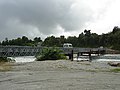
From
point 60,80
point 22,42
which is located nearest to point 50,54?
point 60,80

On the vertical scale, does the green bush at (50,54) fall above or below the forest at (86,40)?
below

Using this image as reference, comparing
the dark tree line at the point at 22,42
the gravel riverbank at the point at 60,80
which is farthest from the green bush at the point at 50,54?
the dark tree line at the point at 22,42

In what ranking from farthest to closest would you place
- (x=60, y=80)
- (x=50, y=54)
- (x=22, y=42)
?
(x=22, y=42) < (x=50, y=54) < (x=60, y=80)

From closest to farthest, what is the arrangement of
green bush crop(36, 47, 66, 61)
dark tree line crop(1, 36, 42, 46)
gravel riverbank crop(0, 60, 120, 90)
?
gravel riverbank crop(0, 60, 120, 90) < green bush crop(36, 47, 66, 61) < dark tree line crop(1, 36, 42, 46)

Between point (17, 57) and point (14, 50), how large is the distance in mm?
1760

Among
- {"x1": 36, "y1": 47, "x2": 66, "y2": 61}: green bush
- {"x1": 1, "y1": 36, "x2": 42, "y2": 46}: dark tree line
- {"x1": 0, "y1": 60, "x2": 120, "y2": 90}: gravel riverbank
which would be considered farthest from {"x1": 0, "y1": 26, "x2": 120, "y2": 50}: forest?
{"x1": 0, "y1": 60, "x2": 120, "y2": 90}: gravel riverbank

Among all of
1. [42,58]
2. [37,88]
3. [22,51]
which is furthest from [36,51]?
[37,88]

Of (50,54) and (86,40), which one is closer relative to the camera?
(50,54)

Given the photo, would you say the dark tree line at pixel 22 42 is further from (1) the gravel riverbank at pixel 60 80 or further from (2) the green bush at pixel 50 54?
(1) the gravel riverbank at pixel 60 80

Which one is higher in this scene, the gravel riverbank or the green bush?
the green bush

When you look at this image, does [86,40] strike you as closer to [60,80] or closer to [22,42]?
[22,42]

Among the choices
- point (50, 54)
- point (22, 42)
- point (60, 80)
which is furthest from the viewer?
point (22, 42)

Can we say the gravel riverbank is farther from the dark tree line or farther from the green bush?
the dark tree line

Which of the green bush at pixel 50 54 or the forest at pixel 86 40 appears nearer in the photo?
the green bush at pixel 50 54
